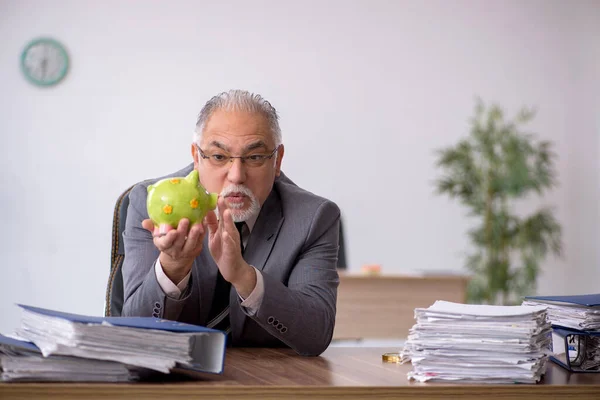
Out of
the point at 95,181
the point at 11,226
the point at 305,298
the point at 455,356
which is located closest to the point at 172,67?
the point at 95,181

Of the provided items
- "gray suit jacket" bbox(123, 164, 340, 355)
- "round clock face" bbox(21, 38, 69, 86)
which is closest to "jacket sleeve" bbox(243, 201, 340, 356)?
"gray suit jacket" bbox(123, 164, 340, 355)

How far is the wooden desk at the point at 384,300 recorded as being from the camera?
15.3 ft

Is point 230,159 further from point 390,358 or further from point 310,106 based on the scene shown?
point 310,106

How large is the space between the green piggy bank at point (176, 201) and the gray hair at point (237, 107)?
1.84 ft

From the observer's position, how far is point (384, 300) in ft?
15.5

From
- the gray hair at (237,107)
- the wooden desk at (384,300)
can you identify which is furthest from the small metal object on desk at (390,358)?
the wooden desk at (384,300)

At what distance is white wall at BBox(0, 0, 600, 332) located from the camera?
20.6 feet

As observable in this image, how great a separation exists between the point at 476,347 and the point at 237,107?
962mm

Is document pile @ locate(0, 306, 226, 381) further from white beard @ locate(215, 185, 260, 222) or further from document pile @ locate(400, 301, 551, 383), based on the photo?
white beard @ locate(215, 185, 260, 222)

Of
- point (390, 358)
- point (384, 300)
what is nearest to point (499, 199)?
point (384, 300)

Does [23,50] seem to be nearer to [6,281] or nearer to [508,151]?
[6,281]

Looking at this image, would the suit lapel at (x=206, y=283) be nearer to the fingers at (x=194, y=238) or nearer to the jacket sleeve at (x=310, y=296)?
the jacket sleeve at (x=310, y=296)

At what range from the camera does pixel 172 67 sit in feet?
21.3

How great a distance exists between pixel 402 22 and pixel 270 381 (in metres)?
6.03
